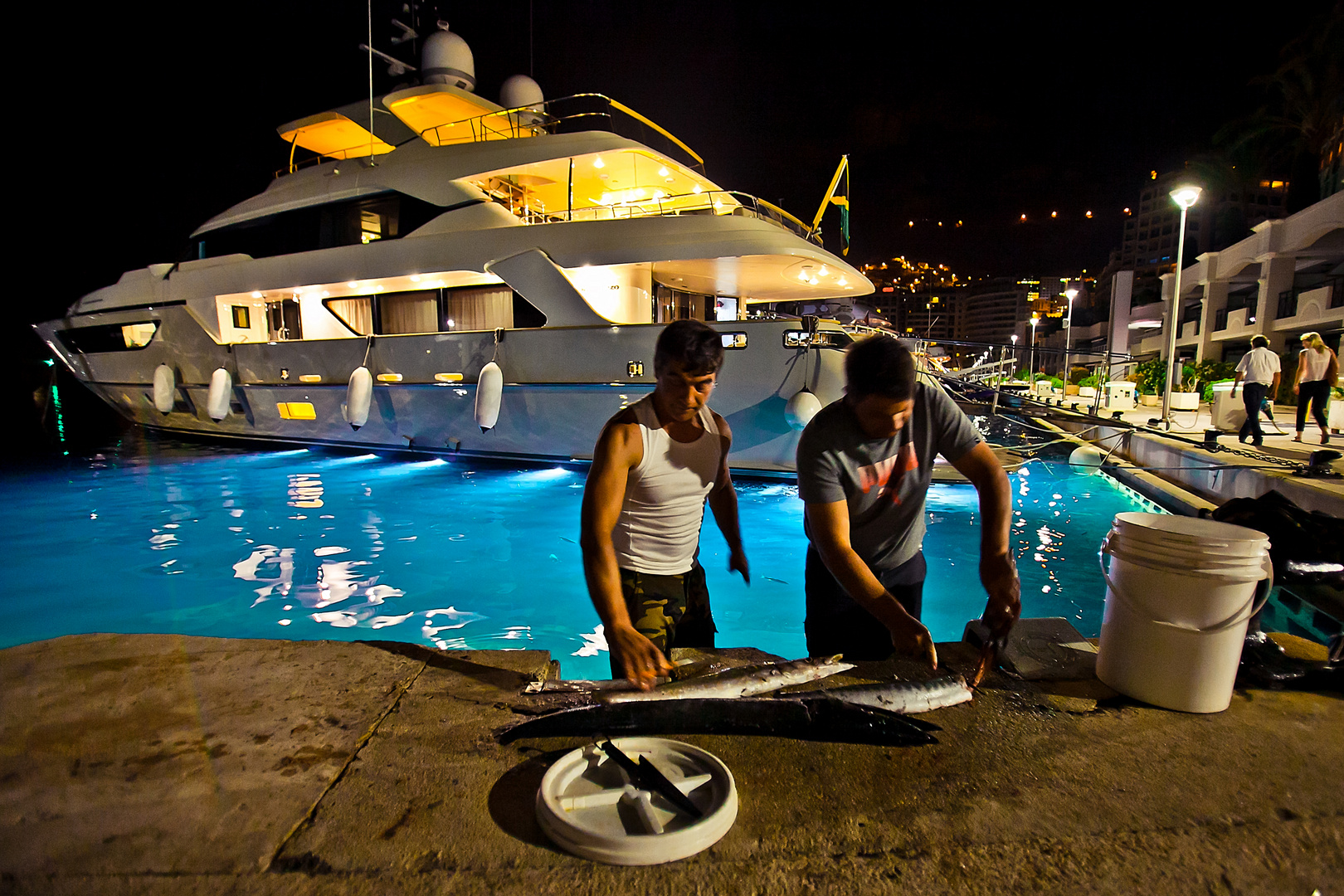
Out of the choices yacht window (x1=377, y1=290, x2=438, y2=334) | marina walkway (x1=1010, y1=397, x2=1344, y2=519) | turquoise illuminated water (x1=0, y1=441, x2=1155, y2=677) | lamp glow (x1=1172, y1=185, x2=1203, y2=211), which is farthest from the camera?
lamp glow (x1=1172, y1=185, x2=1203, y2=211)

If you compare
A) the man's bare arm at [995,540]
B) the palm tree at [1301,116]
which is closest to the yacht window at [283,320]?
the man's bare arm at [995,540]

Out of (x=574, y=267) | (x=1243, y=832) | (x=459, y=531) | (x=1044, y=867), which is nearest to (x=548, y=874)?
(x=1044, y=867)

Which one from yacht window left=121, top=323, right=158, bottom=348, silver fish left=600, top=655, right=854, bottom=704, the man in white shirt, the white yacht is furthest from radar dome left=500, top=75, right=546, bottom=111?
silver fish left=600, top=655, right=854, bottom=704

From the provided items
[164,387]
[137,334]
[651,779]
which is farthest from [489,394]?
[137,334]

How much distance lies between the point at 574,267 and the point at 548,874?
31.3 ft

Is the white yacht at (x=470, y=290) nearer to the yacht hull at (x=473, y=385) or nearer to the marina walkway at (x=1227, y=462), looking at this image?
the yacht hull at (x=473, y=385)

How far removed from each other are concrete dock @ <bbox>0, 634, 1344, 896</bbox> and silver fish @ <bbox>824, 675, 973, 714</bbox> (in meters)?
0.05

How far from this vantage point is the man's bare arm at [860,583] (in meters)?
2.15

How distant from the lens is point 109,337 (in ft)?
53.3

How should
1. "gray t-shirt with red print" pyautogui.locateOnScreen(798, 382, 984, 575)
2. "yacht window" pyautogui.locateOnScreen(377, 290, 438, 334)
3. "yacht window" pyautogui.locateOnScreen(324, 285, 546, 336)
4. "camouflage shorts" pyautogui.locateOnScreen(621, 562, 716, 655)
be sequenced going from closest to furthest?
1. "gray t-shirt with red print" pyautogui.locateOnScreen(798, 382, 984, 575)
2. "camouflage shorts" pyautogui.locateOnScreen(621, 562, 716, 655)
3. "yacht window" pyautogui.locateOnScreen(324, 285, 546, 336)
4. "yacht window" pyautogui.locateOnScreen(377, 290, 438, 334)

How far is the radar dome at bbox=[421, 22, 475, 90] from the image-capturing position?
13336 millimetres

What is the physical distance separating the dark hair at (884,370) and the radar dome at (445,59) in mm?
14229

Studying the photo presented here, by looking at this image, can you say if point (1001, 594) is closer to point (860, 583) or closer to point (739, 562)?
point (860, 583)

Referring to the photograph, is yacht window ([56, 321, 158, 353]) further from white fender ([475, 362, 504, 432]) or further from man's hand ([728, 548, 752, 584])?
man's hand ([728, 548, 752, 584])
